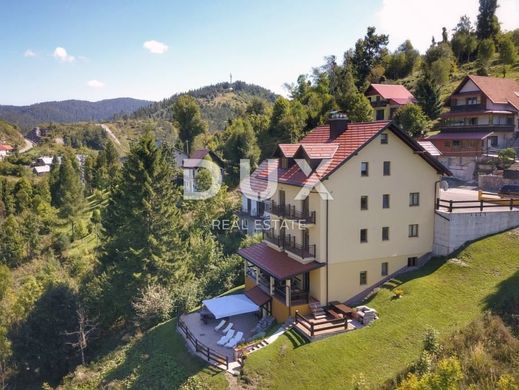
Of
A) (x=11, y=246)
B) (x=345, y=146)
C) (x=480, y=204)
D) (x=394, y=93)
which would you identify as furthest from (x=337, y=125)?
(x=11, y=246)

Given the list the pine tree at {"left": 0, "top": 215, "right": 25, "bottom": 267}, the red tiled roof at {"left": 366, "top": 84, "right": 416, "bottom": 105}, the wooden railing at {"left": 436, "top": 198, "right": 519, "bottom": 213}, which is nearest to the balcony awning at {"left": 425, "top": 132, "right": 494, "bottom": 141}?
the red tiled roof at {"left": 366, "top": 84, "right": 416, "bottom": 105}

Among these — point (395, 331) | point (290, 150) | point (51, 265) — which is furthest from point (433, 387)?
point (51, 265)

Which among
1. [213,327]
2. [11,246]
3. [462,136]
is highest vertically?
[462,136]

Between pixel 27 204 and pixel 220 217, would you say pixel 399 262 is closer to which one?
pixel 220 217

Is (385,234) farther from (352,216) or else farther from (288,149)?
(288,149)

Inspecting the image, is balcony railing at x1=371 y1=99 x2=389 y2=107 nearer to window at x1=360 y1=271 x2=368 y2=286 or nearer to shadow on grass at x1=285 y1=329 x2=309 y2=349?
window at x1=360 y1=271 x2=368 y2=286

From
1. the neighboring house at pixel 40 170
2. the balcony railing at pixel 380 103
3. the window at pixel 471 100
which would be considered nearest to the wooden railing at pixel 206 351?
the window at pixel 471 100
